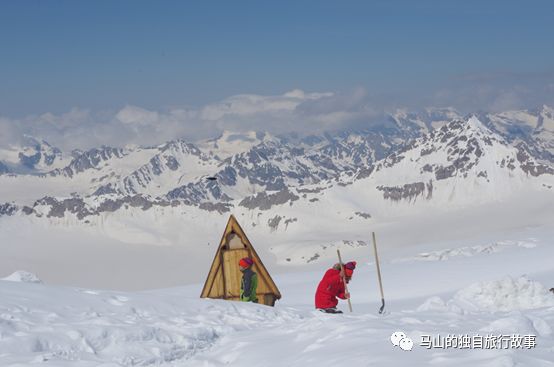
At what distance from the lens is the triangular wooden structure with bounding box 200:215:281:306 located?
24.0 m

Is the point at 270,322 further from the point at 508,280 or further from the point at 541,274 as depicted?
the point at 541,274

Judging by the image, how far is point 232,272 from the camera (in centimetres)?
2419

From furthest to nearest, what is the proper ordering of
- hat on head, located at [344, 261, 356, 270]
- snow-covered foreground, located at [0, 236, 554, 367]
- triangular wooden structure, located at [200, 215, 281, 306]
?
triangular wooden structure, located at [200, 215, 281, 306] → hat on head, located at [344, 261, 356, 270] → snow-covered foreground, located at [0, 236, 554, 367]

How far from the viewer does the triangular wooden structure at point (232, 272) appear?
947 inches

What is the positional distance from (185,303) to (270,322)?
2.41m

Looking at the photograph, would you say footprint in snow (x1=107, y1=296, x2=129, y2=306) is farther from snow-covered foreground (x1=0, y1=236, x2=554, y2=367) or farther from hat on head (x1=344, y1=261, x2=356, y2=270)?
hat on head (x1=344, y1=261, x2=356, y2=270)

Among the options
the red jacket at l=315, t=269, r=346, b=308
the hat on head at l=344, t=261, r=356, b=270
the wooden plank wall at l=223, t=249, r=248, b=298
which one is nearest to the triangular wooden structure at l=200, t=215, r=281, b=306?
the wooden plank wall at l=223, t=249, r=248, b=298

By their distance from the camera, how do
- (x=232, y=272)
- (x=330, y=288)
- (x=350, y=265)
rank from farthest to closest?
(x=232, y=272)
(x=330, y=288)
(x=350, y=265)

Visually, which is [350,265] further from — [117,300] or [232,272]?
[117,300]

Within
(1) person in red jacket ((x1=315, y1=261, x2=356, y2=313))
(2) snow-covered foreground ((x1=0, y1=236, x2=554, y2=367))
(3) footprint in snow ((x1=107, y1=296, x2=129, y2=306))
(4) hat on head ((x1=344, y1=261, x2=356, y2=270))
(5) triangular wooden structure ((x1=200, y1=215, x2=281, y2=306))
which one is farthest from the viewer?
(5) triangular wooden structure ((x1=200, y1=215, x2=281, y2=306))

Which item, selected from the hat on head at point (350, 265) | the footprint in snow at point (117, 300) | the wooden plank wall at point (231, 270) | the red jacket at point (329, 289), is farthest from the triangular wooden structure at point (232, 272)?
the footprint in snow at point (117, 300)

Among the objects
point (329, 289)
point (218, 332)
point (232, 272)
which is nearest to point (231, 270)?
point (232, 272)

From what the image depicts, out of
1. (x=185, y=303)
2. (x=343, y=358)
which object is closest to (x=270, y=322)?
(x=185, y=303)

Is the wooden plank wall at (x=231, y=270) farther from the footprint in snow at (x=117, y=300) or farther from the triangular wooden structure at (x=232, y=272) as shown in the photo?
the footprint in snow at (x=117, y=300)
